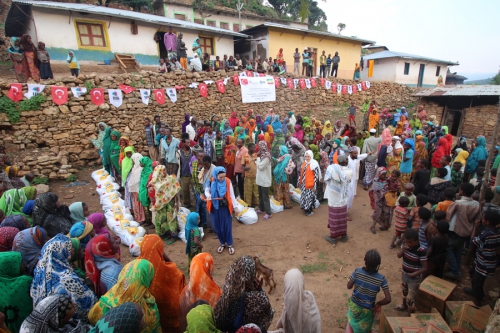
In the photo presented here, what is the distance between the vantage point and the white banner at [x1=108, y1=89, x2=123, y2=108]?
31.5 feet

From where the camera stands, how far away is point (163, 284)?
3152 mm

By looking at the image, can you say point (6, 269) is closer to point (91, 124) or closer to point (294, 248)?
point (294, 248)

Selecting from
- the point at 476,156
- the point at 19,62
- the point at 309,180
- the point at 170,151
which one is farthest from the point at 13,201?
the point at 476,156

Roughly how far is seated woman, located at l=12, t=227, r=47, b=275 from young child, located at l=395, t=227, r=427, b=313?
4.30 metres

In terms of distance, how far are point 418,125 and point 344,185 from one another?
24.6 feet

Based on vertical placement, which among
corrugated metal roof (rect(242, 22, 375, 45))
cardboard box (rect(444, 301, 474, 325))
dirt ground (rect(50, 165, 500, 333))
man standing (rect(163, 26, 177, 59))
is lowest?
dirt ground (rect(50, 165, 500, 333))

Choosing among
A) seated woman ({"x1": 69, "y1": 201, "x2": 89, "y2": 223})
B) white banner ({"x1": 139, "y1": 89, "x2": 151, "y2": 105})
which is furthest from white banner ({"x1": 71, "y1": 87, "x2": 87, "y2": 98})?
seated woman ({"x1": 69, "y1": 201, "x2": 89, "y2": 223})

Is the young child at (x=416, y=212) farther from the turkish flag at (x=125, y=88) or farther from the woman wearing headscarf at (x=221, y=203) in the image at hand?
the turkish flag at (x=125, y=88)

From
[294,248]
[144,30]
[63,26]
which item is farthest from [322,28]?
[294,248]

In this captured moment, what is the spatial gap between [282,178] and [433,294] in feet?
12.8

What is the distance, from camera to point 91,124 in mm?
9328

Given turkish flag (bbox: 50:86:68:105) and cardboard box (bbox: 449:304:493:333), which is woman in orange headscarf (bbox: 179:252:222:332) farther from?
turkish flag (bbox: 50:86:68:105)

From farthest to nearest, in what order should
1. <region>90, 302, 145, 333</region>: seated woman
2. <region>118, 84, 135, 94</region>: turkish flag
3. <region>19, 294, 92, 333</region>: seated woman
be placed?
1. <region>118, 84, 135, 94</region>: turkish flag
2. <region>19, 294, 92, 333</region>: seated woman
3. <region>90, 302, 145, 333</region>: seated woman

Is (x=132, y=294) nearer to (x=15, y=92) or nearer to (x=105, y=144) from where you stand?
(x=105, y=144)
